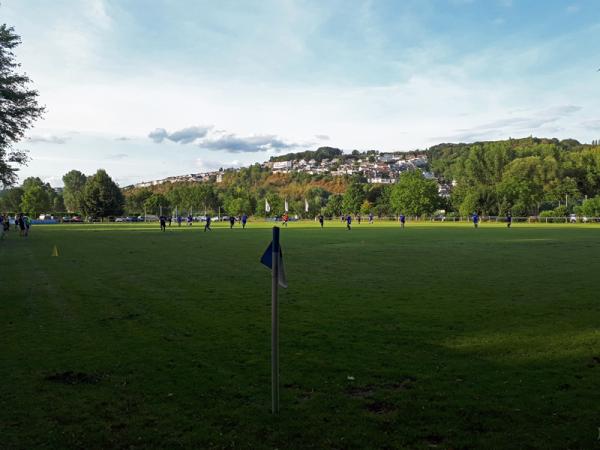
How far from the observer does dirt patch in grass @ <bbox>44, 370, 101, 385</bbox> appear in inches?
257

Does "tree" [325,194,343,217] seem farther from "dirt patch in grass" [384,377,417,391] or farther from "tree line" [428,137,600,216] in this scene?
"dirt patch in grass" [384,377,417,391]

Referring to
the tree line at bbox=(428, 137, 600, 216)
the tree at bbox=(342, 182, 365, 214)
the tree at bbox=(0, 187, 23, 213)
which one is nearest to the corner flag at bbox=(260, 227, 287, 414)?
the tree line at bbox=(428, 137, 600, 216)

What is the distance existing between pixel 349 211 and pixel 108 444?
136156 millimetres

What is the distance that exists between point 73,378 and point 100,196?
389ft

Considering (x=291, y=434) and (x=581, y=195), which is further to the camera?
(x=581, y=195)

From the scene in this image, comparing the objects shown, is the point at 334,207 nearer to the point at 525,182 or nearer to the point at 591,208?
the point at 525,182

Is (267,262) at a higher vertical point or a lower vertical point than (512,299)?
higher

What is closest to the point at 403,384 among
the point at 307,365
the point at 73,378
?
the point at 307,365

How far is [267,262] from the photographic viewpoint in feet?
18.9

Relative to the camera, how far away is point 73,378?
666 cm

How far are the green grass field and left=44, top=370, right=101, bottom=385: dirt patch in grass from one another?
3cm

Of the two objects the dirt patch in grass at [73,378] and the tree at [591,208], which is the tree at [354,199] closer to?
the tree at [591,208]

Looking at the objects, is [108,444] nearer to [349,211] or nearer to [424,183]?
[424,183]

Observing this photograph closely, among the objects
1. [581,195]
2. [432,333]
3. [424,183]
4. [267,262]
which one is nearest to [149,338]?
[267,262]
